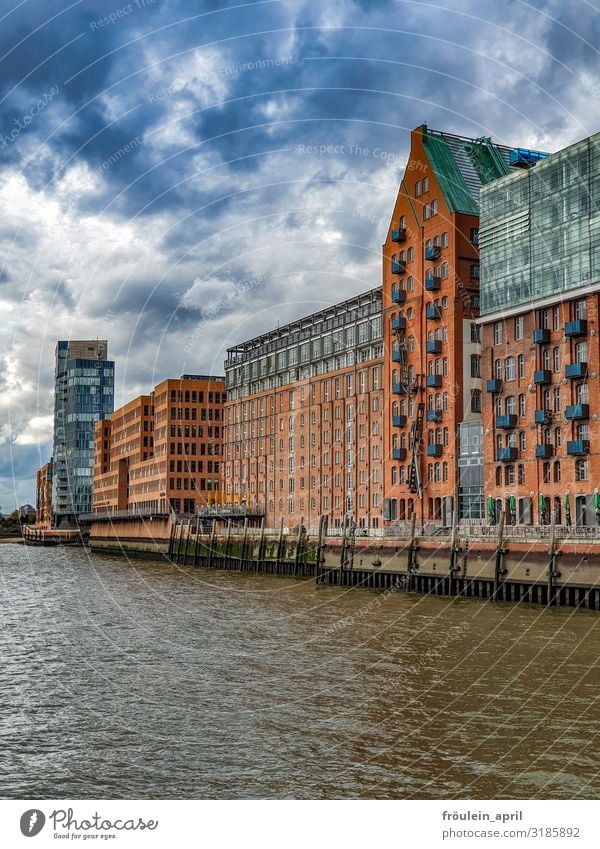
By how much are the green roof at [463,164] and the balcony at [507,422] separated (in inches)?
885

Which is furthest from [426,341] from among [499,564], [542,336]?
[499,564]

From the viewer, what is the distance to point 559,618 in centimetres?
4947

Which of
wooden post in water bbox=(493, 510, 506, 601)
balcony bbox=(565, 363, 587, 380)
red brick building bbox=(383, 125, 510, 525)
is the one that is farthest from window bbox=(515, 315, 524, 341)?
wooden post in water bbox=(493, 510, 506, 601)

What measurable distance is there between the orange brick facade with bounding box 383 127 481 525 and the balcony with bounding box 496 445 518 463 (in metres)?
8.64

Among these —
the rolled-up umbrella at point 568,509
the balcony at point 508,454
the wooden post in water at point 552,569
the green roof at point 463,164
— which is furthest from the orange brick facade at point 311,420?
the wooden post in water at point 552,569

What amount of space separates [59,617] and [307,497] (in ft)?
242

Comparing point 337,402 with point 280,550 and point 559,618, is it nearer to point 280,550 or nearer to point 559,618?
point 280,550

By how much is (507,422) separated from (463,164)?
31.7 meters

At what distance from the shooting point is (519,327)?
8125cm

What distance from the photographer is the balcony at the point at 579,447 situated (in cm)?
7288

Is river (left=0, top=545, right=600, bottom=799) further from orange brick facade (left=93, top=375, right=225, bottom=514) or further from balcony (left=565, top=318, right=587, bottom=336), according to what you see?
orange brick facade (left=93, top=375, right=225, bottom=514)

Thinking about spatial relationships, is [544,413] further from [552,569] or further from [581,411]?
[552,569]

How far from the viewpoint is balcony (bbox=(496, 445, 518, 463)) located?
264ft
